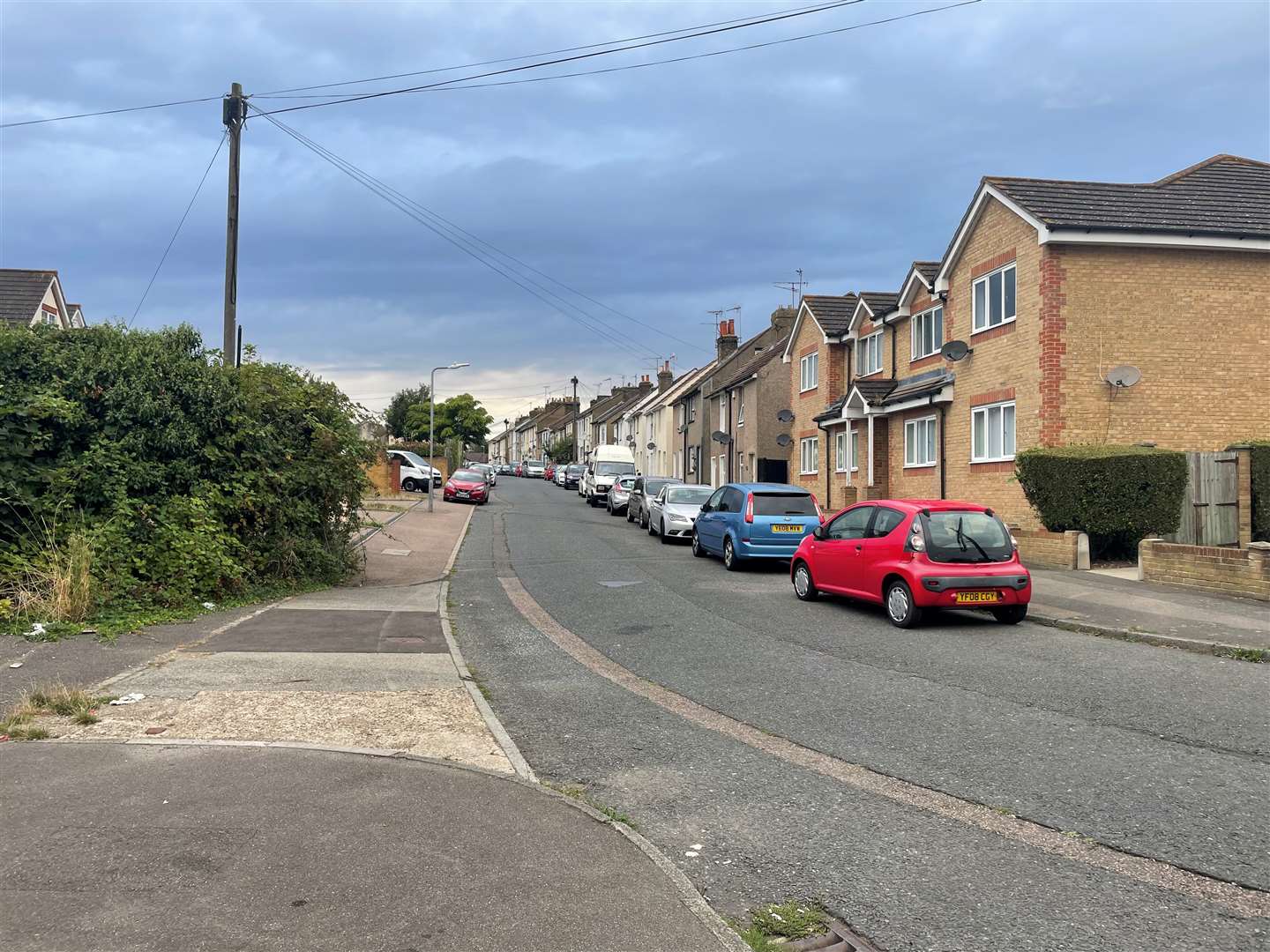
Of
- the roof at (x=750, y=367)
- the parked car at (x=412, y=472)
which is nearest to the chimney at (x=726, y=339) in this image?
the roof at (x=750, y=367)

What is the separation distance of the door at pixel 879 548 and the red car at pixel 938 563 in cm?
1

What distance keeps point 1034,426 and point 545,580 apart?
34.3 ft

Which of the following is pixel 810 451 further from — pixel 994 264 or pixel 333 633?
pixel 333 633

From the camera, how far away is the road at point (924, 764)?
13.3 ft

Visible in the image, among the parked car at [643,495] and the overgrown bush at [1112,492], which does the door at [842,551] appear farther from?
the parked car at [643,495]

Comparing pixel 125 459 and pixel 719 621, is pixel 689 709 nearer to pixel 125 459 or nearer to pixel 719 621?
pixel 719 621

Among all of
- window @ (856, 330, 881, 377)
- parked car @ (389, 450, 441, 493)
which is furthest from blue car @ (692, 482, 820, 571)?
parked car @ (389, 450, 441, 493)

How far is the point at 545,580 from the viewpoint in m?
16.2

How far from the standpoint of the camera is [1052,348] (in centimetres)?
1933

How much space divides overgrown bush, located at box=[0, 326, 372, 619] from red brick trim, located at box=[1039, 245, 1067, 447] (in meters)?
13.3

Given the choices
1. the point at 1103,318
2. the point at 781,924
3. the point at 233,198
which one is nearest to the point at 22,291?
the point at 233,198

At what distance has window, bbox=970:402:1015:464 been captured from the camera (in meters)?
21.0

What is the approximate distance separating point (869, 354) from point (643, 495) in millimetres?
8287

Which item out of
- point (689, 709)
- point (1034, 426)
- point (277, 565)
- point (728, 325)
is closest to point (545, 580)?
point (277, 565)
